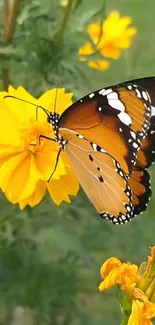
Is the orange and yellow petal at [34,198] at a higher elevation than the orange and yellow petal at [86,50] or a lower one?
lower

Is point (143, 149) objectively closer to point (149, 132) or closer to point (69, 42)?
point (149, 132)

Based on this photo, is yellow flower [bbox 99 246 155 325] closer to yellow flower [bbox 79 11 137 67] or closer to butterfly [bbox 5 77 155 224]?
butterfly [bbox 5 77 155 224]

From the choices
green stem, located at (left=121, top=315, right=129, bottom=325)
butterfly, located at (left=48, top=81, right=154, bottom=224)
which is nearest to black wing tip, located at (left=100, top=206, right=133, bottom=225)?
butterfly, located at (left=48, top=81, right=154, bottom=224)

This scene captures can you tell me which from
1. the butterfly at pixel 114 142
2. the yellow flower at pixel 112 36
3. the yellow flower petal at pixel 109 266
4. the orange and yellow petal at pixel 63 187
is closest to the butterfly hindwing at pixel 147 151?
the butterfly at pixel 114 142

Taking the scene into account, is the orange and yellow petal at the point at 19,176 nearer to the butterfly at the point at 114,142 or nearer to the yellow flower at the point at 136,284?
the butterfly at the point at 114,142

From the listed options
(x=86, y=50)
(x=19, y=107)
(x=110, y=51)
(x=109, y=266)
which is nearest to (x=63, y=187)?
(x=19, y=107)

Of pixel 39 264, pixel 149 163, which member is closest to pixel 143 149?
pixel 149 163
